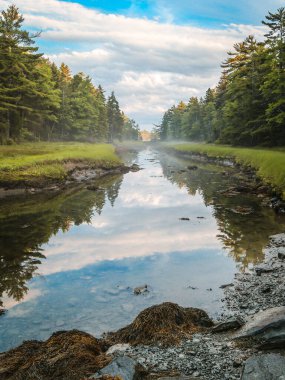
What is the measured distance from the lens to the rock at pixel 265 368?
5.59 m

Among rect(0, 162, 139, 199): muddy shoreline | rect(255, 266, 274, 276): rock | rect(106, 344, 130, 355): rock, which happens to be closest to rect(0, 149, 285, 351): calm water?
rect(255, 266, 274, 276): rock

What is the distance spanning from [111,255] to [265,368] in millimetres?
10298

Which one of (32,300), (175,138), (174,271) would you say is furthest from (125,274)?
Answer: (175,138)

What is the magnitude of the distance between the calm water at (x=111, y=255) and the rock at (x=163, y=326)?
939 millimetres

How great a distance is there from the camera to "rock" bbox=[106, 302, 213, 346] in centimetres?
798

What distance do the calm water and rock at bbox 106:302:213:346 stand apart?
3.08ft

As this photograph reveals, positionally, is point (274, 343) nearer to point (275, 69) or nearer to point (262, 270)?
point (262, 270)

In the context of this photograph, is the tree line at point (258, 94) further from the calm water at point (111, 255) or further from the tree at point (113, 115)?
the tree at point (113, 115)

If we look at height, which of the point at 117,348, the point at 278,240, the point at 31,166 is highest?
the point at 31,166

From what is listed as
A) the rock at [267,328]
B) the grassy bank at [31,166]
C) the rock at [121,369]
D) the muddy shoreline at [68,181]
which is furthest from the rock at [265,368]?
the grassy bank at [31,166]

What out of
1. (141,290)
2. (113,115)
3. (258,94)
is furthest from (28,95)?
(113,115)

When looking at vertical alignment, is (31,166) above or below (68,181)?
above

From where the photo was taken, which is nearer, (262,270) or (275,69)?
(262,270)

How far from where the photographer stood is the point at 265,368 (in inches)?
227
